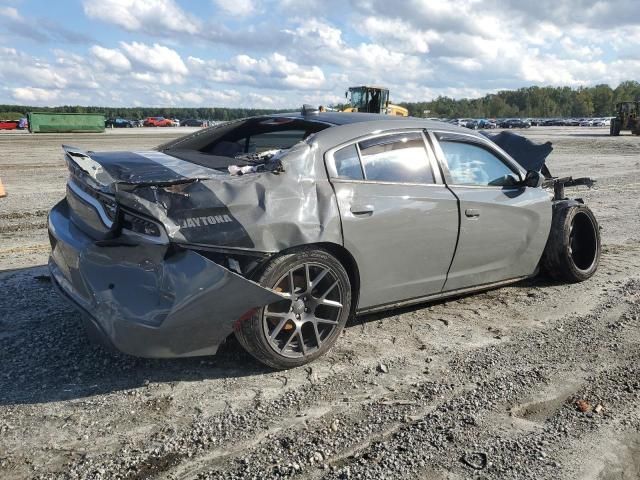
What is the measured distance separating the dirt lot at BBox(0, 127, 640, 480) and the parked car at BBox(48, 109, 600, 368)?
289 millimetres

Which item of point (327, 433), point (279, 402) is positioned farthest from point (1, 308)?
point (327, 433)

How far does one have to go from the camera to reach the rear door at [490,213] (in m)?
4.43

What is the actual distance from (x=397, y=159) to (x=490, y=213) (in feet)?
3.11

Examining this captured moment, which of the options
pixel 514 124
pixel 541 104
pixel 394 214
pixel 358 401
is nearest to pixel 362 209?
pixel 394 214

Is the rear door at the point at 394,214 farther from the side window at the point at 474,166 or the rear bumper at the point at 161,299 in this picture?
the rear bumper at the point at 161,299

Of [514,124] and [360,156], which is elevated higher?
[514,124]

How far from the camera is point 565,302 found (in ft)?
16.3

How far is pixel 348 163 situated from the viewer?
390cm

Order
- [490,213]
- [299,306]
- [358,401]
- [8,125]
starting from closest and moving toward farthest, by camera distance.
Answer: [358,401] → [299,306] → [490,213] → [8,125]

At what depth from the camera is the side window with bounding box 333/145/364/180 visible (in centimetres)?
384

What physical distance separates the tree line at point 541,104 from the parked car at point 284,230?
142 meters

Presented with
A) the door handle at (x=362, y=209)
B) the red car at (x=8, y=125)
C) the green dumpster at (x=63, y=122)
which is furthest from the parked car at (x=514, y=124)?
the door handle at (x=362, y=209)

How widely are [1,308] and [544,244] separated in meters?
4.53

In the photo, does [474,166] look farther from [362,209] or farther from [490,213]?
[362,209]
